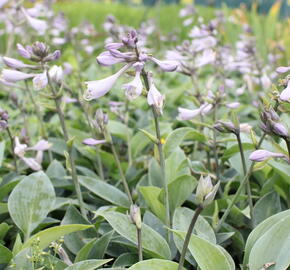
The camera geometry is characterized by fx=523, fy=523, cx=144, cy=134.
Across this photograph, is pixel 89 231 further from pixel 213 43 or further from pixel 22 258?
pixel 213 43

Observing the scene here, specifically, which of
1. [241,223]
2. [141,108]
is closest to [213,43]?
[141,108]

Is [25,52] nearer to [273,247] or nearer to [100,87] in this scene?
[100,87]

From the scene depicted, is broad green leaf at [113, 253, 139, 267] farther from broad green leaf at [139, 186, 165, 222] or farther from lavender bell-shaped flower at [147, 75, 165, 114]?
lavender bell-shaped flower at [147, 75, 165, 114]

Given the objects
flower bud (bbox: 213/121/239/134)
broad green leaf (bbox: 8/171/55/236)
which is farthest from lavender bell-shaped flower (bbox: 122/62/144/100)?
broad green leaf (bbox: 8/171/55/236)

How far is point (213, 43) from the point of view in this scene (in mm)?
2689

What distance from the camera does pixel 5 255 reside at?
1412 millimetres

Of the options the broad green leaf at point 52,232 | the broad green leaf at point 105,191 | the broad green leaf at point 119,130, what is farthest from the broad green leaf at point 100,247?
the broad green leaf at point 119,130

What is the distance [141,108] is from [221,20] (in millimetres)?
2748

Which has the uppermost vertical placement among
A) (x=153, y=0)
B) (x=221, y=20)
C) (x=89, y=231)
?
(x=89, y=231)

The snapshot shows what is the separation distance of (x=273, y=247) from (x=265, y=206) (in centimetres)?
48

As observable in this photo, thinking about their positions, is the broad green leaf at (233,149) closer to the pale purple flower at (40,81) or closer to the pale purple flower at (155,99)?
the pale purple flower at (155,99)

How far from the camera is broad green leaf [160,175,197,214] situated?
1.67 m


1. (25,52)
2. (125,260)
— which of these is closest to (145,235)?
(125,260)

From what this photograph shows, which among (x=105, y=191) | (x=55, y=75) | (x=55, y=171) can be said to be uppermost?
(x=55, y=75)
